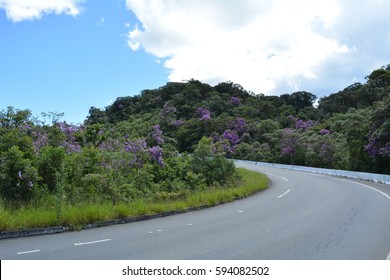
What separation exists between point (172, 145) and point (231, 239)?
31.4 metres

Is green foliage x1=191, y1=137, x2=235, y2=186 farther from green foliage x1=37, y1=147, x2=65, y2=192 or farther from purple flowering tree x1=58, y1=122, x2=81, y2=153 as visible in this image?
green foliage x1=37, y1=147, x2=65, y2=192

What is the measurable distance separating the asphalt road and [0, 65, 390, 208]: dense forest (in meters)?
2.80

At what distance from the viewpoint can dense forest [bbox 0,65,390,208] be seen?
13.3 m

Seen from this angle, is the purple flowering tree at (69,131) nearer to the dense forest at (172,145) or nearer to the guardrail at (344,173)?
the dense forest at (172,145)

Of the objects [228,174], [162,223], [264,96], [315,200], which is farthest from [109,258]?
[264,96]

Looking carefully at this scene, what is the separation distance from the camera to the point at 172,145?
40.4 m

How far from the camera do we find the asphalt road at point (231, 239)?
7.75 metres

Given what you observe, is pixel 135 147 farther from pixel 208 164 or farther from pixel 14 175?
pixel 14 175

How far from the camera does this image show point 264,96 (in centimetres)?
10444

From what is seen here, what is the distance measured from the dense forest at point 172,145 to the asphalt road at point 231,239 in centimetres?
280

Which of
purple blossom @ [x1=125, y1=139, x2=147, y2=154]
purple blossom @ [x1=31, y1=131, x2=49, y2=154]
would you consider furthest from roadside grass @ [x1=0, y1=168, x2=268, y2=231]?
purple blossom @ [x1=125, y1=139, x2=147, y2=154]

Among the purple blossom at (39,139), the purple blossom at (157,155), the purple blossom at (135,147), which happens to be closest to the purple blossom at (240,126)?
the purple blossom at (157,155)

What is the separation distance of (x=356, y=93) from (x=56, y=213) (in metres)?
80.8

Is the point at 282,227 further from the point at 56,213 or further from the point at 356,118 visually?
the point at 356,118
